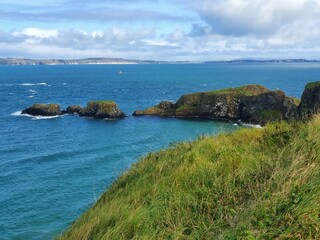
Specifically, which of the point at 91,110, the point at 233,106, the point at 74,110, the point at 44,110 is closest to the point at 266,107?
the point at 233,106

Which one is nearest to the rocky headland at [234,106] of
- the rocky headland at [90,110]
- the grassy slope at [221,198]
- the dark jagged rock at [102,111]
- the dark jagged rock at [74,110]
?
the dark jagged rock at [102,111]

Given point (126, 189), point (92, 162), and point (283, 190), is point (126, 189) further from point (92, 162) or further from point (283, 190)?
point (92, 162)

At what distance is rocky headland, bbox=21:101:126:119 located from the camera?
73794 millimetres

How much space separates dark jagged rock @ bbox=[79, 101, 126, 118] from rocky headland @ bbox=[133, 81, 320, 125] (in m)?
4.49

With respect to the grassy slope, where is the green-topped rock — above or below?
below

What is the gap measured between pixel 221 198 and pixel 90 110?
7064 centimetres

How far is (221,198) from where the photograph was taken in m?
7.52

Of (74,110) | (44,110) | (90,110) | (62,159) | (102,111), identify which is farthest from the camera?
(74,110)

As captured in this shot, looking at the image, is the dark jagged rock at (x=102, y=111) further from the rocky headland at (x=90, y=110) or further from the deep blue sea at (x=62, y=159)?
the deep blue sea at (x=62, y=159)

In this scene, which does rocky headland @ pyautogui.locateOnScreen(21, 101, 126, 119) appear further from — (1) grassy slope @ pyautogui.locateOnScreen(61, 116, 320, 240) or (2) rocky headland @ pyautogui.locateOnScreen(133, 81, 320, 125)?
(1) grassy slope @ pyautogui.locateOnScreen(61, 116, 320, 240)

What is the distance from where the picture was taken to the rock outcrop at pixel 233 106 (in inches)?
2554

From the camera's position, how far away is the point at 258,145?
37.5 ft

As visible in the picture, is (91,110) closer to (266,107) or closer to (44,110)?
(44,110)

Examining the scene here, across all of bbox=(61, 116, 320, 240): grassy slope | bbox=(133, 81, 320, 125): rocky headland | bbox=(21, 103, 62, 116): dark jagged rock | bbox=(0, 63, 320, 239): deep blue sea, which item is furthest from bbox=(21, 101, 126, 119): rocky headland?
bbox=(61, 116, 320, 240): grassy slope
